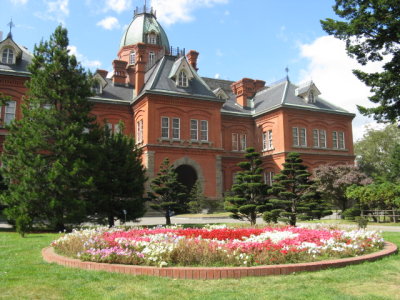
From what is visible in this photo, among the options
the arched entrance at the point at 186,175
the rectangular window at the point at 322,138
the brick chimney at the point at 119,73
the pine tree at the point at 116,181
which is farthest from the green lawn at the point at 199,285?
the rectangular window at the point at 322,138

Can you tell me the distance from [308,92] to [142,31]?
23405mm

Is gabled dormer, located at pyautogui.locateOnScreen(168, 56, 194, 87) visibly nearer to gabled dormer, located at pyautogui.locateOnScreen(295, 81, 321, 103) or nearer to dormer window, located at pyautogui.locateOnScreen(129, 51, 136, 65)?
gabled dormer, located at pyautogui.locateOnScreen(295, 81, 321, 103)

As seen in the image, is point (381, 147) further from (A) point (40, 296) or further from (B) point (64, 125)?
(A) point (40, 296)

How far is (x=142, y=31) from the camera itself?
157ft

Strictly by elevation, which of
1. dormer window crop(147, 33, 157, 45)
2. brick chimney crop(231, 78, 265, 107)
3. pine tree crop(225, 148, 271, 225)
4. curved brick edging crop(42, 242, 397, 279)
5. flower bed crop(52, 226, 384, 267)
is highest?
dormer window crop(147, 33, 157, 45)

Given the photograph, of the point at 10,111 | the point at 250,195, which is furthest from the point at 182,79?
the point at 250,195

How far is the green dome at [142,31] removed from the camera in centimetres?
4784

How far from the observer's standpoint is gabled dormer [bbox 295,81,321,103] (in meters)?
37.3

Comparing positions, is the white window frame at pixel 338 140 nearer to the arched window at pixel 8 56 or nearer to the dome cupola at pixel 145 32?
the dome cupola at pixel 145 32

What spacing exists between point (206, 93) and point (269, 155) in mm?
9095

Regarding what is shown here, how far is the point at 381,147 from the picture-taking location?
53.0 m

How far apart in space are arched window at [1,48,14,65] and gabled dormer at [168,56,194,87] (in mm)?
12550

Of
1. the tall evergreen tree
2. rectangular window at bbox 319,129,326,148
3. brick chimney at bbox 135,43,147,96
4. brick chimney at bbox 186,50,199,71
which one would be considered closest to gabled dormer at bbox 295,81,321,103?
rectangular window at bbox 319,129,326,148

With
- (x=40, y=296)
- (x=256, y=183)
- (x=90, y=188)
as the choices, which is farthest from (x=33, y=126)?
(x=40, y=296)
